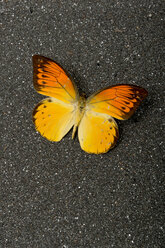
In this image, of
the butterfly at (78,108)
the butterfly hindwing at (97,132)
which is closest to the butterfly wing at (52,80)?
the butterfly at (78,108)

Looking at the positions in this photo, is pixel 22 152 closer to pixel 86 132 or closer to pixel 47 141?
pixel 47 141

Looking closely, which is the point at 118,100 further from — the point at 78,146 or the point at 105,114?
the point at 78,146

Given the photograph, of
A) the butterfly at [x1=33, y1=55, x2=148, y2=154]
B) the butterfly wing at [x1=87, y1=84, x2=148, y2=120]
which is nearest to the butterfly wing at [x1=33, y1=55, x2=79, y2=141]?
the butterfly at [x1=33, y1=55, x2=148, y2=154]

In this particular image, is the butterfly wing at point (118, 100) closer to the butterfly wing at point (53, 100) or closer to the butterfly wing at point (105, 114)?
the butterfly wing at point (105, 114)

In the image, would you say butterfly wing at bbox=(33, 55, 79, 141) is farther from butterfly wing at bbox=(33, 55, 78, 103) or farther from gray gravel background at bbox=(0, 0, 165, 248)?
gray gravel background at bbox=(0, 0, 165, 248)

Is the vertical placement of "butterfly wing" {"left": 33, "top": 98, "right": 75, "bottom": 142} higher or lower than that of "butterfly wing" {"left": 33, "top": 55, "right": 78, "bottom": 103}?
lower

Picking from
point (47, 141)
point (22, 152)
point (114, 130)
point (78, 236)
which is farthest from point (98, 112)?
point (78, 236)
